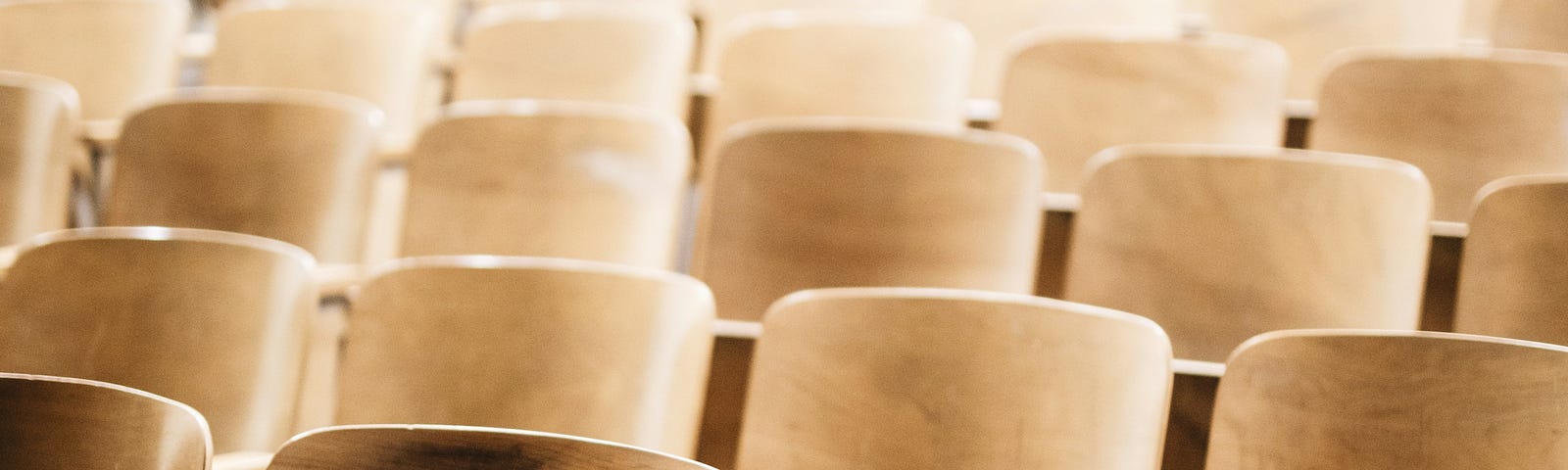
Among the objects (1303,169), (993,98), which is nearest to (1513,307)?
(1303,169)

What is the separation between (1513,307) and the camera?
15.3 inches

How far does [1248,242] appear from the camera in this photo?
42 cm

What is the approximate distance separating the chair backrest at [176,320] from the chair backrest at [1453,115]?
1.20ft

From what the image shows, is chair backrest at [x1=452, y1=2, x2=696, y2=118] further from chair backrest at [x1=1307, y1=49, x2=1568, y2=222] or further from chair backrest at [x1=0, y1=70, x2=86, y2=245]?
chair backrest at [x1=1307, y1=49, x2=1568, y2=222]

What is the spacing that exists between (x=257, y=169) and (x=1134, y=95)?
0.32 m

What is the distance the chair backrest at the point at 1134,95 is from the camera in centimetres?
53

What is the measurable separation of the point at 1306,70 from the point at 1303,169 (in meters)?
0.24

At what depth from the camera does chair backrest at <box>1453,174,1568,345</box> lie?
0.38 metres

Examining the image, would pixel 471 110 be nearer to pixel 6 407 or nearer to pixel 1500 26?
pixel 6 407

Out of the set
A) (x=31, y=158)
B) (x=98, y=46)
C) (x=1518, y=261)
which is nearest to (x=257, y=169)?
(x=31, y=158)

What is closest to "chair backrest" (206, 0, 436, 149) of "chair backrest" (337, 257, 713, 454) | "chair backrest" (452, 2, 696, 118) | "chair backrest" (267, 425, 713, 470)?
"chair backrest" (452, 2, 696, 118)

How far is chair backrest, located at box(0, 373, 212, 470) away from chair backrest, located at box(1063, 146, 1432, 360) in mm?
264

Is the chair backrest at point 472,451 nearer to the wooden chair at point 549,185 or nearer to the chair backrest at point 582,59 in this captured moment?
the wooden chair at point 549,185

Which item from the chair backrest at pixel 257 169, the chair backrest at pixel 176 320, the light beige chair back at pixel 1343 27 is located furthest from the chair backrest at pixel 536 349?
the light beige chair back at pixel 1343 27
